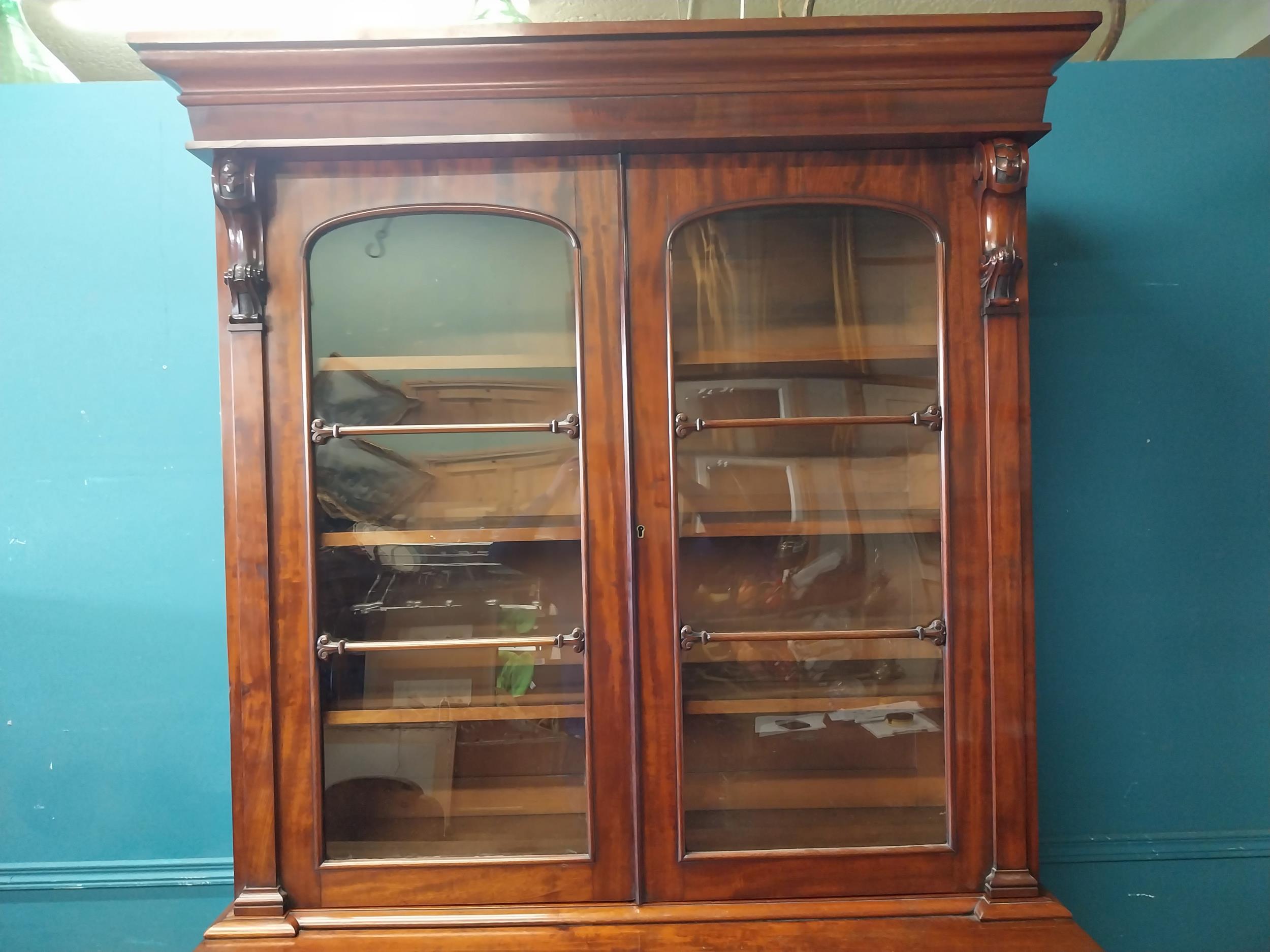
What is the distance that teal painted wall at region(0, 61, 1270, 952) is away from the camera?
1380 mm

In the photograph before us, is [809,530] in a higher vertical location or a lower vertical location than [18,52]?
lower

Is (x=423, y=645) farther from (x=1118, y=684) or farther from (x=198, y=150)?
(x=1118, y=684)

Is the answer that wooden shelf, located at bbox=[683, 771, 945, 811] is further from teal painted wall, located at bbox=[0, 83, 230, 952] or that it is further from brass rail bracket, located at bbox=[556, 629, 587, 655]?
teal painted wall, located at bbox=[0, 83, 230, 952]

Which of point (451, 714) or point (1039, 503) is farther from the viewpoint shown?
point (1039, 503)

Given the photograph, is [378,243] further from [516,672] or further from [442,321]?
[516,672]

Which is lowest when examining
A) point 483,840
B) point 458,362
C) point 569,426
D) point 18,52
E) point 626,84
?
point 483,840

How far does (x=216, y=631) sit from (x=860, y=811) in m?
1.18

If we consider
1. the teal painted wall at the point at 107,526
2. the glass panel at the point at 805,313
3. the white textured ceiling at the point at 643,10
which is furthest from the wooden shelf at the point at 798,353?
the teal painted wall at the point at 107,526

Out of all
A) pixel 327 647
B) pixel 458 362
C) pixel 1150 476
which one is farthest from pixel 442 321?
pixel 1150 476

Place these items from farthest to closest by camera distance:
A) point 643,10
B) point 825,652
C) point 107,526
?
1. point 643,10
2. point 107,526
3. point 825,652

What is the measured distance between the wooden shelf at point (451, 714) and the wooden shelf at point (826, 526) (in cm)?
31

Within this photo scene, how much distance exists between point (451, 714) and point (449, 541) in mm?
256

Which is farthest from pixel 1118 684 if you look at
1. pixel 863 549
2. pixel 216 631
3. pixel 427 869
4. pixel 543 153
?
pixel 216 631

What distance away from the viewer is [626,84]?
972 mm
